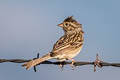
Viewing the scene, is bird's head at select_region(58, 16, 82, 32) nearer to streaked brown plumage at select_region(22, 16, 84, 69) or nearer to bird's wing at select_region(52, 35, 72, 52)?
streaked brown plumage at select_region(22, 16, 84, 69)

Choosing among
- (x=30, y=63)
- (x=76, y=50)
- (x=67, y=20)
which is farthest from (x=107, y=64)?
(x=67, y=20)

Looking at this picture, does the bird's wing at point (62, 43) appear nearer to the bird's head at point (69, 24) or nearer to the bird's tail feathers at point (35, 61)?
the bird's tail feathers at point (35, 61)

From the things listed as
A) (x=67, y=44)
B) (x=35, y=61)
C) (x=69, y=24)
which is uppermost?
(x=69, y=24)

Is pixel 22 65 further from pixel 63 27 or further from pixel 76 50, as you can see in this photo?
pixel 63 27

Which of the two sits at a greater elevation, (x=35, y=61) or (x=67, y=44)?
(x=67, y=44)

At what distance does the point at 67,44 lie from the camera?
42.5 ft

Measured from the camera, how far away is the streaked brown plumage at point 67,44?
1176 centimetres

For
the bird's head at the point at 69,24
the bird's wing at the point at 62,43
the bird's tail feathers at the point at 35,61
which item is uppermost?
the bird's head at the point at 69,24

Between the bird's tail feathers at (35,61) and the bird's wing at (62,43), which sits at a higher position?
the bird's wing at (62,43)

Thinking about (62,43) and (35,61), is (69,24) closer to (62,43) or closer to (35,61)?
(62,43)

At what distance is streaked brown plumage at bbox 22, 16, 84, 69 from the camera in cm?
1176

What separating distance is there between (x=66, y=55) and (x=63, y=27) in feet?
7.96

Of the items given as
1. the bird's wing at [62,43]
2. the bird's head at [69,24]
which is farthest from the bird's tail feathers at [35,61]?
the bird's head at [69,24]

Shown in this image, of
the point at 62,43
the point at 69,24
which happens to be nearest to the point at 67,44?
the point at 62,43
